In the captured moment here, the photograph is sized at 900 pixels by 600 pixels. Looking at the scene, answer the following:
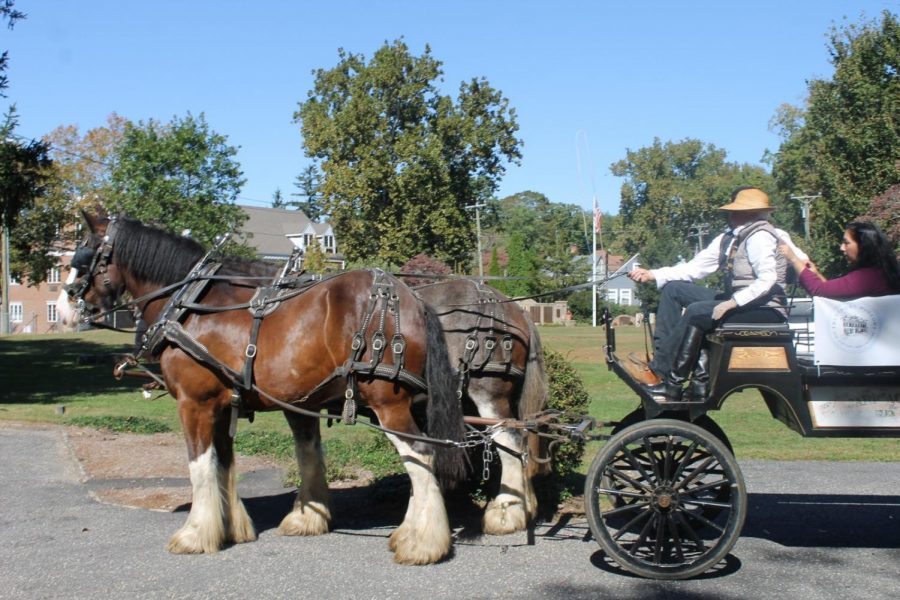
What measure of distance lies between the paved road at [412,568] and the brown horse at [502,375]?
30cm

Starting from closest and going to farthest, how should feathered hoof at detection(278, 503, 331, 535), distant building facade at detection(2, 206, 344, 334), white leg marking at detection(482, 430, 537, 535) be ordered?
feathered hoof at detection(278, 503, 331, 535), white leg marking at detection(482, 430, 537, 535), distant building facade at detection(2, 206, 344, 334)

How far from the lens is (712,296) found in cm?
620

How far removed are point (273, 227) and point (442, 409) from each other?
74379 mm

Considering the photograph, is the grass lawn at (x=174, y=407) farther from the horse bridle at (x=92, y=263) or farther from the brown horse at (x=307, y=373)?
the brown horse at (x=307, y=373)

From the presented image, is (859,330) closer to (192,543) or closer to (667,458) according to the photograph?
(667,458)

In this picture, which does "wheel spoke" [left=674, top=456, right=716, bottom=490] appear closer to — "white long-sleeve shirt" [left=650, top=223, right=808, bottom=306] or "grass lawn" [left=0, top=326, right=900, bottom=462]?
"white long-sleeve shirt" [left=650, top=223, right=808, bottom=306]

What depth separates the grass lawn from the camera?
11289 millimetres

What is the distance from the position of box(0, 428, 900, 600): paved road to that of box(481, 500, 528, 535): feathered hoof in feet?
0.38

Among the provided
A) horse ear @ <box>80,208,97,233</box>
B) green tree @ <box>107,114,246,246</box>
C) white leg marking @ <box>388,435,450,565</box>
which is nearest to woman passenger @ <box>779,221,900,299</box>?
white leg marking @ <box>388,435,450,565</box>

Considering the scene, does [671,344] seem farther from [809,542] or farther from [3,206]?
[3,206]

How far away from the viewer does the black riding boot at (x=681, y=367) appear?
19.1ft

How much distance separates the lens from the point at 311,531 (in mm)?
6859

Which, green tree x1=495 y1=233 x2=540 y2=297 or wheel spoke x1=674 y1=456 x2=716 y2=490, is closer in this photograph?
wheel spoke x1=674 y1=456 x2=716 y2=490

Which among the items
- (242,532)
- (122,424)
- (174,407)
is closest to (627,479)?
(242,532)
